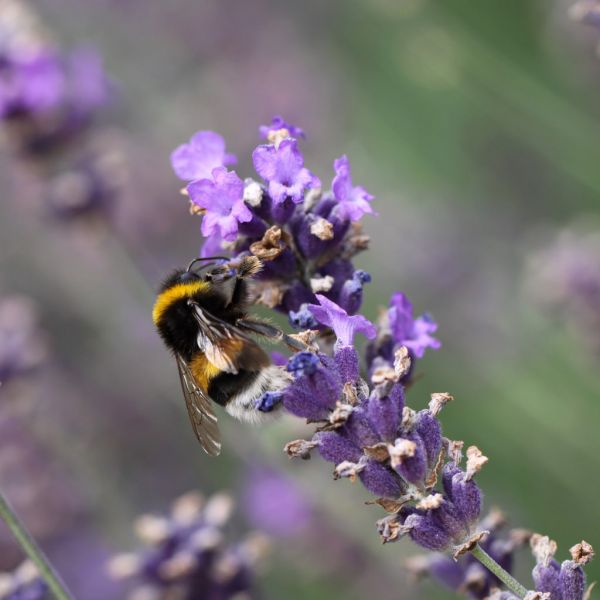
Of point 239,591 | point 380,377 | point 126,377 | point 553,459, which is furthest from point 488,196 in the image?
point 380,377

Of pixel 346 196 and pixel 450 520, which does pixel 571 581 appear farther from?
pixel 346 196

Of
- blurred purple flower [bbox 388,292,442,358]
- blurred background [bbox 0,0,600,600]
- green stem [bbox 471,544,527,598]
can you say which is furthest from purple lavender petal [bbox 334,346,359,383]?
blurred background [bbox 0,0,600,600]

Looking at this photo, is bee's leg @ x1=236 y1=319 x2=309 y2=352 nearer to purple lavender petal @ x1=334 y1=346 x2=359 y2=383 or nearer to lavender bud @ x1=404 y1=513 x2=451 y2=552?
purple lavender petal @ x1=334 y1=346 x2=359 y2=383

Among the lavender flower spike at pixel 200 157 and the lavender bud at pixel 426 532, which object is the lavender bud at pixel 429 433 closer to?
the lavender bud at pixel 426 532

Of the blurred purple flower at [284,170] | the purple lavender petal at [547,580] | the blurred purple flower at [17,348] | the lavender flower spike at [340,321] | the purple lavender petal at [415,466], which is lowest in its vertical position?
the purple lavender petal at [547,580]

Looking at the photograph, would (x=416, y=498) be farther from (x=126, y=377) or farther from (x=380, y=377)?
(x=126, y=377)

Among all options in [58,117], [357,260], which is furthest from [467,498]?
[357,260]

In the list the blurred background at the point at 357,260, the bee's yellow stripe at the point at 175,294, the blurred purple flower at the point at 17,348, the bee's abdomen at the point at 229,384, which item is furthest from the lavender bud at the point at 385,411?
the blurred purple flower at the point at 17,348
